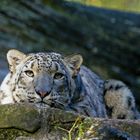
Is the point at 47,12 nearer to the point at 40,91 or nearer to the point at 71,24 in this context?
the point at 71,24

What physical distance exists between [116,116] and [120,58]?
31.4 feet

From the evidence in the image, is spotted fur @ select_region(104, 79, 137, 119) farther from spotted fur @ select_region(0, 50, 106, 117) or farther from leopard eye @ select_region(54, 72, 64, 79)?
leopard eye @ select_region(54, 72, 64, 79)

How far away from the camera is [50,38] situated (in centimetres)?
1912

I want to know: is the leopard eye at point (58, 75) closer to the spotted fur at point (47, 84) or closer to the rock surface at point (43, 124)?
the spotted fur at point (47, 84)

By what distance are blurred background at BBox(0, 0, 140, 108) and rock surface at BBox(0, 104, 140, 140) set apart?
11.1 metres

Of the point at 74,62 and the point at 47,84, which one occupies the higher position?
the point at 74,62

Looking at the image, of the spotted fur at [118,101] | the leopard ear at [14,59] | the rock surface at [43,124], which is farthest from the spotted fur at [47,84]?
the rock surface at [43,124]

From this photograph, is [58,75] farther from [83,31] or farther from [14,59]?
[83,31]

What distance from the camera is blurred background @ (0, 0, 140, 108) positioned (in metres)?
18.5

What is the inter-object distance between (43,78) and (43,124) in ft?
5.55

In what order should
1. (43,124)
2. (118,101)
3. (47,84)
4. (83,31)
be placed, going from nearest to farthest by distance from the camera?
1. (43,124)
2. (47,84)
3. (118,101)
4. (83,31)

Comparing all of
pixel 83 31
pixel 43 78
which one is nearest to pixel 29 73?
pixel 43 78

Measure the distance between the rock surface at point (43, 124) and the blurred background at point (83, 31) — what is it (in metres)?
11.1

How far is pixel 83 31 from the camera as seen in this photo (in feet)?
66.0
